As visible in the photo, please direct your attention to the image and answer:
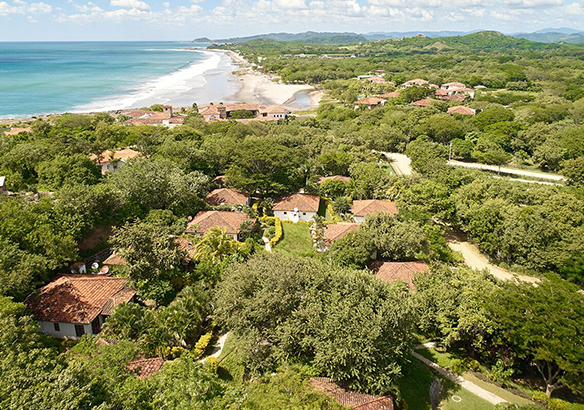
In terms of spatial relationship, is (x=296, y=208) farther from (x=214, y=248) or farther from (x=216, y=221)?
(x=214, y=248)

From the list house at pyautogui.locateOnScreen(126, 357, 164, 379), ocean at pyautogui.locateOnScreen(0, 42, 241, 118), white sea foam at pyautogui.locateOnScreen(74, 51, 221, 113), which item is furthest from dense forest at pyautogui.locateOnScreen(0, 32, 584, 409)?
ocean at pyautogui.locateOnScreen(0, 42, 241, 118)

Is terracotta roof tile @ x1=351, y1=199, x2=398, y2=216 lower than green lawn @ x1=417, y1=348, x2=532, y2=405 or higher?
higher

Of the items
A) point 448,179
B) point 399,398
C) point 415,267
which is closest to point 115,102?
point 448,179

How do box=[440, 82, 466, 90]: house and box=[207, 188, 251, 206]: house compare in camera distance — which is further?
box=[440, 82, 466, 90]: house

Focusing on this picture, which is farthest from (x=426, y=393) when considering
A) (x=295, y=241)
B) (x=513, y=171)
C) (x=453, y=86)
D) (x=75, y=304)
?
(x=453, y=86)

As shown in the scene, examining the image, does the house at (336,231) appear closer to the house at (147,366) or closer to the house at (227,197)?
the house at (227,197)

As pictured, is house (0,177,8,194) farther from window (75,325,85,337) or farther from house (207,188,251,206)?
window (75,325,85,337)
